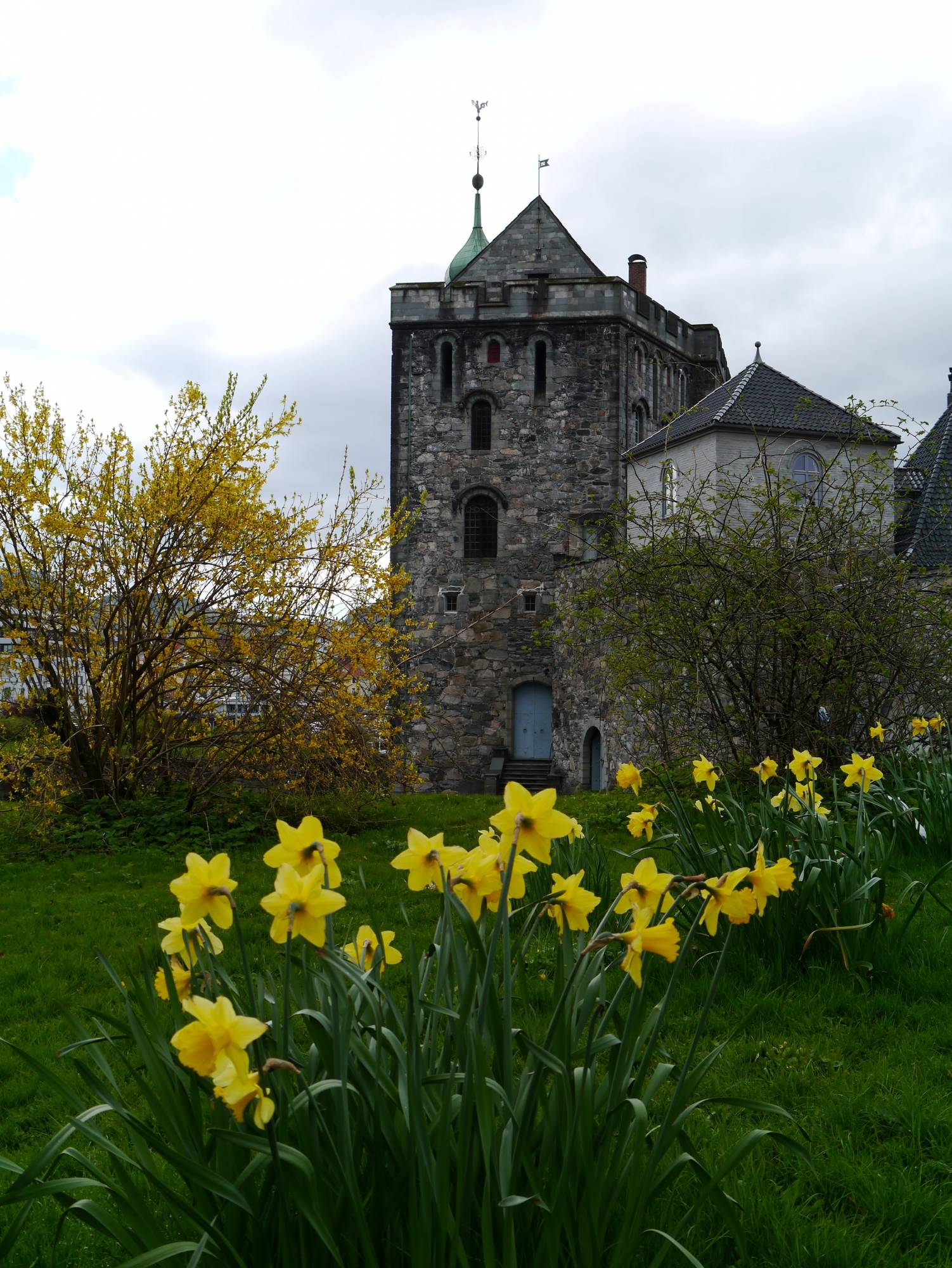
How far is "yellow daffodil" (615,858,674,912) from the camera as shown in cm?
194

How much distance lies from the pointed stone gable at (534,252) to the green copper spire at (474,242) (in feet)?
20.2

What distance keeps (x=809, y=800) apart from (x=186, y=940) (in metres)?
3.16

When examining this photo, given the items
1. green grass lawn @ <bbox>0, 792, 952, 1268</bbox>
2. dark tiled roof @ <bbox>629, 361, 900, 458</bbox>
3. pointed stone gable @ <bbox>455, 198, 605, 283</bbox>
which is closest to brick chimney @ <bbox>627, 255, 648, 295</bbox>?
pointed stone gable @ <bbox>455, 198, 605, 283</bbox>

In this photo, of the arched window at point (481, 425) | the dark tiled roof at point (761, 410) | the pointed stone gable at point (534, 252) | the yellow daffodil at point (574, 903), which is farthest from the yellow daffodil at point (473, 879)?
the pointed stone gable at point (534, 252)

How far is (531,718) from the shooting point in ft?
79.0

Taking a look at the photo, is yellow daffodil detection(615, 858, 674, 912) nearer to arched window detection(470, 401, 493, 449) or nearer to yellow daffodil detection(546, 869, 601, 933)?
yellow daffodil detection(546, 869, 601, 933)

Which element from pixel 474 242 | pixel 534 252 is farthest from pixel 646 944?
pixel 474 242

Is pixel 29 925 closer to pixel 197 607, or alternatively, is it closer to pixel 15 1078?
pixel 15 1078

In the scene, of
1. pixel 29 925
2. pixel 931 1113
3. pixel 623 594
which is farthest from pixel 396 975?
pixel 623 594

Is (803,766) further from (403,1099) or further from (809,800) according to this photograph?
(403,1099)

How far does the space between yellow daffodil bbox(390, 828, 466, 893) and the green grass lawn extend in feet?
0.57

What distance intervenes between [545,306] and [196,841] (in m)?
18.9

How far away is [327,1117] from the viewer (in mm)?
1819

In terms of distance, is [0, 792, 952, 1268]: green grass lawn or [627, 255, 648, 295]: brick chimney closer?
[0, 792, 952, 1268]: green grass lawn
